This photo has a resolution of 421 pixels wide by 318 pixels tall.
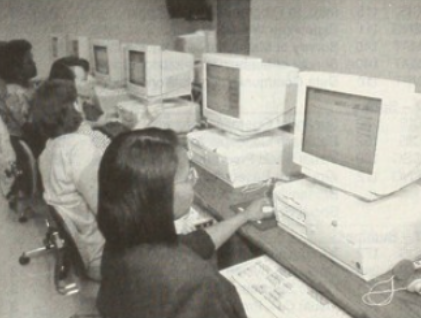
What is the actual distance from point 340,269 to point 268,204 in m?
0.42

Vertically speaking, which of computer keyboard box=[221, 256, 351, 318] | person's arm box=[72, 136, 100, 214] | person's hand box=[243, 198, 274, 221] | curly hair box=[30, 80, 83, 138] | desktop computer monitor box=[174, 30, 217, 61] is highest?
desktop computer monitor box=[174, 30, 217, 61]

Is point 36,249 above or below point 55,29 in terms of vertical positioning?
below

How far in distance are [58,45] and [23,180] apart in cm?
266

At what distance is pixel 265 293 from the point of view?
128 cm

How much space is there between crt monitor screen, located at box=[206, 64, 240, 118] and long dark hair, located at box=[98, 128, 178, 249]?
96 centimetres

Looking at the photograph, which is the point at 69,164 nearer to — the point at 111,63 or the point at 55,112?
the point at 55,112

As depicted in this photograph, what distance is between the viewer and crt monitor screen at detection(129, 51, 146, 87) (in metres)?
2.83

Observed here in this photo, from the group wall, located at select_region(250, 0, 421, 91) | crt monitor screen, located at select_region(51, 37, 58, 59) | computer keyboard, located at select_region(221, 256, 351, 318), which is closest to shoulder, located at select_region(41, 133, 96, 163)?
computer keyboard, located at select_region(221, 256, 351, 318)

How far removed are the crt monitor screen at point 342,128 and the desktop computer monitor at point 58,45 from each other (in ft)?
13.3

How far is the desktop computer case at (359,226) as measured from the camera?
1211 millimetres

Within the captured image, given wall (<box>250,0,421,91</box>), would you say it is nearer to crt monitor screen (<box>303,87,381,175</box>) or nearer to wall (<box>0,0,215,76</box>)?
crt monitor screen (<box>303,87,381,175</box>)

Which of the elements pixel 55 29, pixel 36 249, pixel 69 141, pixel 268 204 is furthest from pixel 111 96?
pixel 55 29

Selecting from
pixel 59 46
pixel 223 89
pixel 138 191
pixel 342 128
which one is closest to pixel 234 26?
pixel 223 89

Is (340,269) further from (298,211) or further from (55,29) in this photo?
(55,29)
